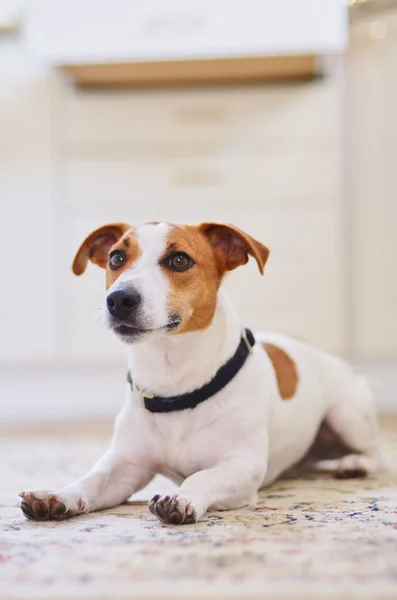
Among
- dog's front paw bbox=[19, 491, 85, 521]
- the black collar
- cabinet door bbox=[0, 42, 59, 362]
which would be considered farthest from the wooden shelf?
dog's front paw bbox=[19, 491, 85, 521]

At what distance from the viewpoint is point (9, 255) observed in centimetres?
322

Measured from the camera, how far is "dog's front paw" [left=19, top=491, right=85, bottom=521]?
1299mm

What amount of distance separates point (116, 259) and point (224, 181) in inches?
66.6

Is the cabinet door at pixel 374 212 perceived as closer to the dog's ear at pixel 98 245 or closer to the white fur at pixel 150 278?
the dog's ear at pixel 98 245

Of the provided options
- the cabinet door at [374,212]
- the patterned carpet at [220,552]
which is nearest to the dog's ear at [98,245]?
the patterned carpet at [220,552]

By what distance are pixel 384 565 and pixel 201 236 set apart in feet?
2.53

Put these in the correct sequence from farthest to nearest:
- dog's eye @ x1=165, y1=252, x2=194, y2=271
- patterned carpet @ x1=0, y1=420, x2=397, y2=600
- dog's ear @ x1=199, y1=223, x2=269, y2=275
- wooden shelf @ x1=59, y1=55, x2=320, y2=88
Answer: wooden shelf @ x1=59, y1=55, x2=320, y2=88, dog's ear @ x1=199, y1=223, x2=269, y2=275, dog's eye @ x1=165, y1=252, x2=194, y2=271, patterned carpet @ x1=0, y1=420, x2=397, y2=600

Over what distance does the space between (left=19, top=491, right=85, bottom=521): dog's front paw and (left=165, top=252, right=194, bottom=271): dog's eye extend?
0.43 metres

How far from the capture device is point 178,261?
58.3 inches

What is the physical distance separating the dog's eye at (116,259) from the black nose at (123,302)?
6.0 inches

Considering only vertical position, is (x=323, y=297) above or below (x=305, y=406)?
above

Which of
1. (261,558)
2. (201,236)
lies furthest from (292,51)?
(261,558)

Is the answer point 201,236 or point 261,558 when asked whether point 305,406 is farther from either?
point 261,558

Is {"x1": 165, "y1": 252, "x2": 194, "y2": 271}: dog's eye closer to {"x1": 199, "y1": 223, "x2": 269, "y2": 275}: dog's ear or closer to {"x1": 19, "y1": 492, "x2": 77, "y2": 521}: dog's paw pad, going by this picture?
{"x1": 199, "y1": 223, "x2": 269, "y2": 275}: dog's ear
